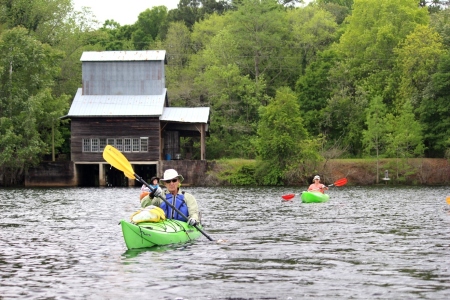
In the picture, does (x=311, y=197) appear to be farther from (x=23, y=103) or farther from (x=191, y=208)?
(x=23, y=103)

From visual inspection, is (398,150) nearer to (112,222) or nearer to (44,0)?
(44,0)

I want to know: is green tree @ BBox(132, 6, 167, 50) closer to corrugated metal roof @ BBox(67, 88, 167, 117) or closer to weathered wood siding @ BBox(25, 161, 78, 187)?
corrugated metal roof @ BBox(67, 88, 167, 117)

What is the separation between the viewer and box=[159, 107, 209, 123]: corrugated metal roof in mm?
64500

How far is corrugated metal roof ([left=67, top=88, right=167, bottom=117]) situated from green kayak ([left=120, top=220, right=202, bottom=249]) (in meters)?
44.3

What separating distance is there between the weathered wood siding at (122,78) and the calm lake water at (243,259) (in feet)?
121

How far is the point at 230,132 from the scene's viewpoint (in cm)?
7950

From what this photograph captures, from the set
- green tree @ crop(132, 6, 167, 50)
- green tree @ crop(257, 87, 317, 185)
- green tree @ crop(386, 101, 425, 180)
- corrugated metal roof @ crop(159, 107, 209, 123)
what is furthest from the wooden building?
green tree @ crop(132, 6, 167, 50)

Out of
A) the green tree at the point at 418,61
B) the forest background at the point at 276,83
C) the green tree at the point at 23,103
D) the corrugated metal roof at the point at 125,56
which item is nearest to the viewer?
the green tree at the point at 23,103

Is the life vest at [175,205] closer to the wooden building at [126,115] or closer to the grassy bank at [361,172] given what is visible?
the grassy bank at [361,172]

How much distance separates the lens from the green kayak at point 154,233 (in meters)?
19.0

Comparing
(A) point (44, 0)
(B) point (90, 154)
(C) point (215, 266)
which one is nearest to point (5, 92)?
(B) point (90, 154)

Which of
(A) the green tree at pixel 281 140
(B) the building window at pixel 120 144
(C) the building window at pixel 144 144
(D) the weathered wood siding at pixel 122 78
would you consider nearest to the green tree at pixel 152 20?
(D) the weathered wood siding at pixel 122 78

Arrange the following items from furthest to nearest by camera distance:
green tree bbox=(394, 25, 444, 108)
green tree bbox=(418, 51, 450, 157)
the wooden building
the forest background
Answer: green tree bbox=(394, 25, 444, 108) → green tree bbox=(418, 51, 450, 157) → the wooden building → the forest background

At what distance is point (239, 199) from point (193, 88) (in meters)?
38.2
